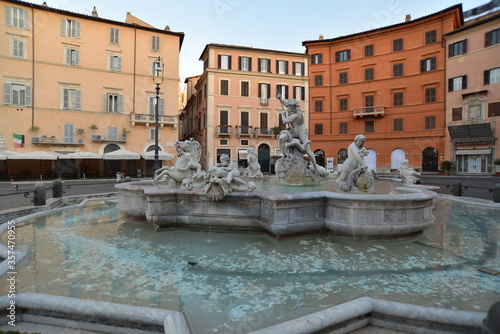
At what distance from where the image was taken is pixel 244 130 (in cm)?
3434

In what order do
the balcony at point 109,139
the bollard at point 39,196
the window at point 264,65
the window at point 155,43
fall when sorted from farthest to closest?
the window at point 264,65 < the window at point 155,43 < the balcony at point 109,139 < the bollard at point 39,196

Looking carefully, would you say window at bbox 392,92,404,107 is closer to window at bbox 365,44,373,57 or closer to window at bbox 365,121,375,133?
window at bbox 365,121,375,133

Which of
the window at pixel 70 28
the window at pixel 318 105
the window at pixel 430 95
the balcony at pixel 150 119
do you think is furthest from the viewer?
the window at pixel 318 105

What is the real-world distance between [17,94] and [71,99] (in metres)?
4.03

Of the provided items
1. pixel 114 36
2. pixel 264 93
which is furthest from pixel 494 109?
pixel 114 36

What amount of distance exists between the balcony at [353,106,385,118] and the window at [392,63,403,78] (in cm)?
406

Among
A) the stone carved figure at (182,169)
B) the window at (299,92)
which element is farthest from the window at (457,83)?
the stone carved figure at (182,169)

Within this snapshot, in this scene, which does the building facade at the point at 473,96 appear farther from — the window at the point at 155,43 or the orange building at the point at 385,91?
the window at the point at 155,43

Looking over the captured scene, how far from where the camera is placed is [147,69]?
29625 millimetres

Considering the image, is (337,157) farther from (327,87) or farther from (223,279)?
(223,279)

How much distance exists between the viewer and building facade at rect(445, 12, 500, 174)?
85.1 feet

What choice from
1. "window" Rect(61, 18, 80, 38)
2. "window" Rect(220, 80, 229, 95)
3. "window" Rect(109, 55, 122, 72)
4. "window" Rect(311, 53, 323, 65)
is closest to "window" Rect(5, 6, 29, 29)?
"window" Rect(61, 18, 80, 38)

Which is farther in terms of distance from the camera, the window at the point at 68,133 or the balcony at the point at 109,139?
the balcony at the point at 109,139

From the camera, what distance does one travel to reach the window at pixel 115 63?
93.2 feet
